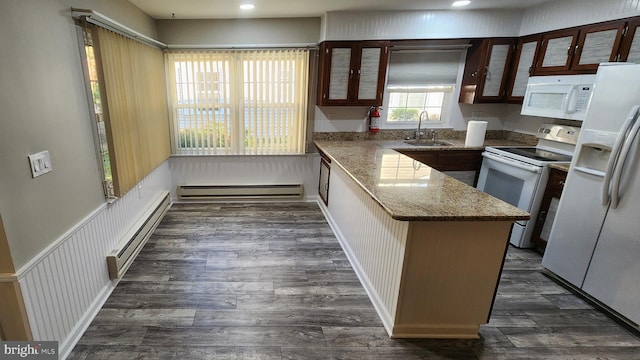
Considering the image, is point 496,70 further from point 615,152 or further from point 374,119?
point 615,152

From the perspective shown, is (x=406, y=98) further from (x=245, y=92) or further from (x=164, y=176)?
(x=164, y=176)

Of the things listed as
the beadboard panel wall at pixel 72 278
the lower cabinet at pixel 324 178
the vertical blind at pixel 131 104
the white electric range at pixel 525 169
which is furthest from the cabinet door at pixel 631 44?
the beadboard panel wall at pixel 72 278

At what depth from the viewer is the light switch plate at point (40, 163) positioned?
1.52m

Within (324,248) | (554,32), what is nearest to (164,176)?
(324,248)

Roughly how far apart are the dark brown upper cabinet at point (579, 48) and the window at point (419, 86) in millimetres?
950

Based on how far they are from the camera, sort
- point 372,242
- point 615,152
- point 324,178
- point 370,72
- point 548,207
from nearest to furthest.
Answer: point 615,152, point 372,242, point 548,207, point 370,72, point 324,178

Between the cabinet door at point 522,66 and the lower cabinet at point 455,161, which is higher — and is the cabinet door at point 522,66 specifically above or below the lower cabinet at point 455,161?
above

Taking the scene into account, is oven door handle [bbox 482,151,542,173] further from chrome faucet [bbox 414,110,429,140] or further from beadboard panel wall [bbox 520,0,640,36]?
beadboard panel wall [bbox 520,0,640,36]

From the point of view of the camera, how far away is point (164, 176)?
12.3 feet

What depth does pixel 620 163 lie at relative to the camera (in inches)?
77.5

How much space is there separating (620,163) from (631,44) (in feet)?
4.12

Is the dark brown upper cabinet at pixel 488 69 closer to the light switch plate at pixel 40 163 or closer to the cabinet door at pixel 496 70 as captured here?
the cabinet door at pixel 496 70

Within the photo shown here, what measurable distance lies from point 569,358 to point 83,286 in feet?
10.3

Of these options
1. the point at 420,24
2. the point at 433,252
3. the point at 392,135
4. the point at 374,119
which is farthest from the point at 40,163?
the point at 420,24
